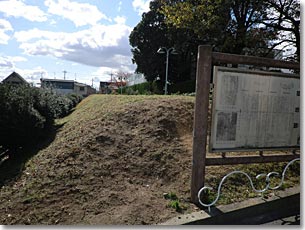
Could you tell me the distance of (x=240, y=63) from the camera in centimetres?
339

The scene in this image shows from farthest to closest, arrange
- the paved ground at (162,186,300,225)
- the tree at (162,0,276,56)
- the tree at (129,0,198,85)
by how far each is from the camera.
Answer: the tree at (129,0,198,85)
the tree at (162,0,276,56)
the paved ground at (162,186,300,225)

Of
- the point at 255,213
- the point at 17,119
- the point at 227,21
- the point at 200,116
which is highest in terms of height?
the point at 227,21

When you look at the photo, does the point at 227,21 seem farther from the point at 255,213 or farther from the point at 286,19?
the point at 255,213

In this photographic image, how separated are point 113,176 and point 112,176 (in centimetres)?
1

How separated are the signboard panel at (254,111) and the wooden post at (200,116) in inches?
4.3

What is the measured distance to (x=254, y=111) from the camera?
3400 mm

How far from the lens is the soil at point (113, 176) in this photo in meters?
3.06

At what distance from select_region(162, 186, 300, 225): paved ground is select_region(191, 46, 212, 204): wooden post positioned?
0.30 metres

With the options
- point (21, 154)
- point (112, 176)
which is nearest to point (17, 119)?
point (21, 154)

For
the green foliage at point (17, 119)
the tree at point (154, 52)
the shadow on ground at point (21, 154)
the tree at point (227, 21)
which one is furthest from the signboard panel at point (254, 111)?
the tree at point (154, 52)

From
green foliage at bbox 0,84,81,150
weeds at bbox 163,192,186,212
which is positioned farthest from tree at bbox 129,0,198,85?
weeds at bbox 163,192,186,212

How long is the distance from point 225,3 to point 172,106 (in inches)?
244

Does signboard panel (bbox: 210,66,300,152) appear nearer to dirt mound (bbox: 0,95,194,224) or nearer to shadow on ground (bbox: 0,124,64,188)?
dirt mound (bbox: 0,95,194,224)

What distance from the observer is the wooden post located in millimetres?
3111
